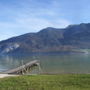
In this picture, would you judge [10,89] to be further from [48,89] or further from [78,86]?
[78,86]

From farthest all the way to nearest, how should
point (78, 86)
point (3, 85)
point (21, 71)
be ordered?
1. point (21, 71)
2. point (3, 85)
3. point (78, 86)

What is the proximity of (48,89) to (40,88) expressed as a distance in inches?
34.3

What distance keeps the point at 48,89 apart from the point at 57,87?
3.66 ft

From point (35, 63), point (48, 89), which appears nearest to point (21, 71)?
point (35, 63)

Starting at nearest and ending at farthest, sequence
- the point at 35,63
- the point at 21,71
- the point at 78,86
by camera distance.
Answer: the point at 78,86, the point at 21,71, the point at 35,63

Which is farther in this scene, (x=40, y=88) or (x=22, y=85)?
(x=22, y=85)

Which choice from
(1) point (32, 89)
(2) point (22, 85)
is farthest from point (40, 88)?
(2) point (22, 85)

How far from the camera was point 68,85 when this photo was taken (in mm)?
22484

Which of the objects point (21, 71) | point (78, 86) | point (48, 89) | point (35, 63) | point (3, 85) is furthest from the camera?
point (35, 63)

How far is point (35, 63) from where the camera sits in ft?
224

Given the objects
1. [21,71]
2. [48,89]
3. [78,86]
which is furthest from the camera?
[21,71]

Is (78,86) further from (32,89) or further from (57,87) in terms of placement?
(32,89)

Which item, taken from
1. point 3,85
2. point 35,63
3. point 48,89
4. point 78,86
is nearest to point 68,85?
point 78,86

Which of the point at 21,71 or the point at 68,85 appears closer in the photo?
the point at 68,85
